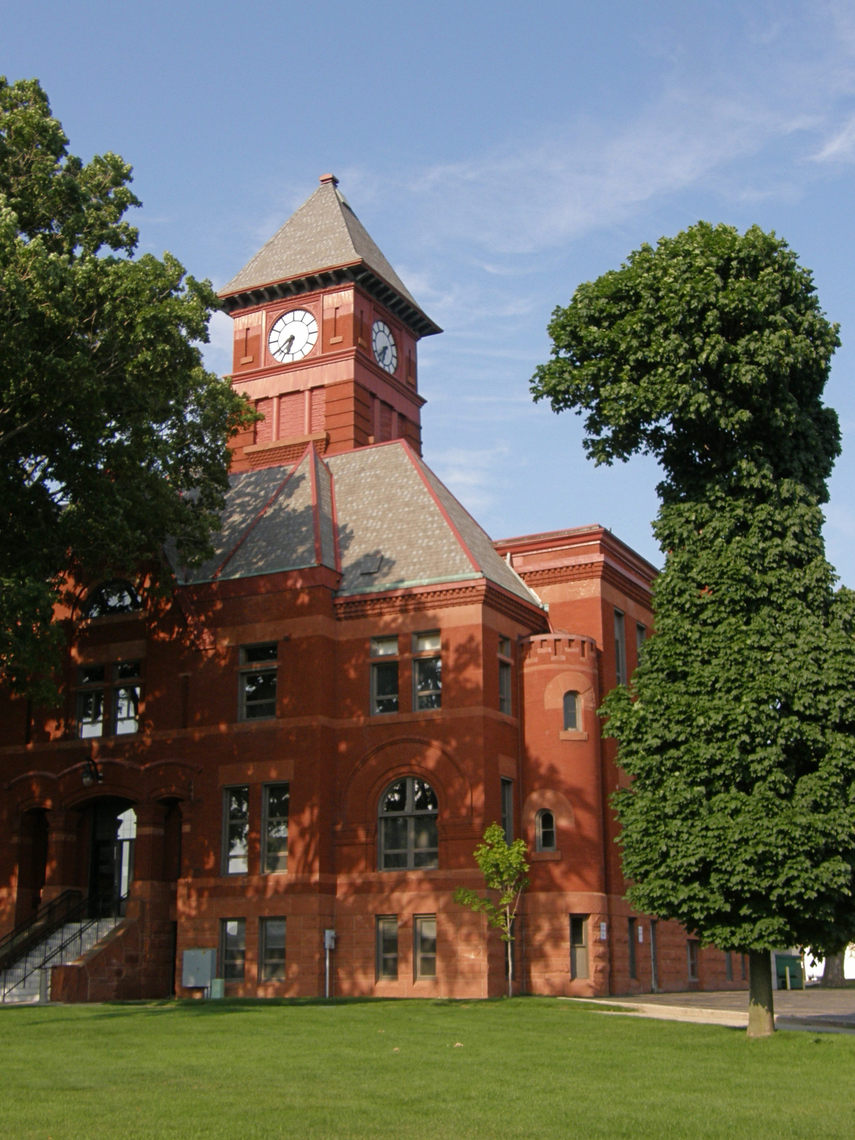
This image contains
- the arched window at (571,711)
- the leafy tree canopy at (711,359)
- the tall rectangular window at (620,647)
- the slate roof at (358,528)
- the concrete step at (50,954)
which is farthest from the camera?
the tall rectangular window at (620,647)

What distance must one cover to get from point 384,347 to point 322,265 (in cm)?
404

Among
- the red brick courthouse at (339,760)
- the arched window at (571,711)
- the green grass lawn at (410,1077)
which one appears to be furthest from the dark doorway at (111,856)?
the arched window at (571,711)

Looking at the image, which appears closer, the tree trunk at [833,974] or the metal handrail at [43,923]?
the metal handrail at [43,923]

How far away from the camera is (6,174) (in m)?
Result: 29.3

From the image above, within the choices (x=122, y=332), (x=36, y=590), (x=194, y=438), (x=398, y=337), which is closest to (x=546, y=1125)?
(x=36, y=590)

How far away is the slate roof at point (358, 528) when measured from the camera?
3634cm

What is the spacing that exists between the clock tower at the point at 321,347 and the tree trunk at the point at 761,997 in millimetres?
28001

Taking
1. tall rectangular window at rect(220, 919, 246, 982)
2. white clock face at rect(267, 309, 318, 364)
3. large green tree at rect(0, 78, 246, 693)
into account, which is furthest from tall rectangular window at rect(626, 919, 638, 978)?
white clock face at rect(267, 309, 318, 364)

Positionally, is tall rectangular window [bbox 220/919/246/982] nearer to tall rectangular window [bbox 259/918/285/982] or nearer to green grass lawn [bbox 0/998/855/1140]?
tall rectangular window [bbox 259/918/285/982]

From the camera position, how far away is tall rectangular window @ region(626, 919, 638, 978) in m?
36.6

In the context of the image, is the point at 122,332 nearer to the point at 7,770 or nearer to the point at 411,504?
the point at 411,504

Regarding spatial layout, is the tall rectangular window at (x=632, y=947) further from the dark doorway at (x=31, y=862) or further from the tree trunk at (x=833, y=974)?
the tree trunk at (x=833, y=974)

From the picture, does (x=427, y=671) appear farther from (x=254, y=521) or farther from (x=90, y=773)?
(x=90, y=773)

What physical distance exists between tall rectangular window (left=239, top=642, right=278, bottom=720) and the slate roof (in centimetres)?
226
